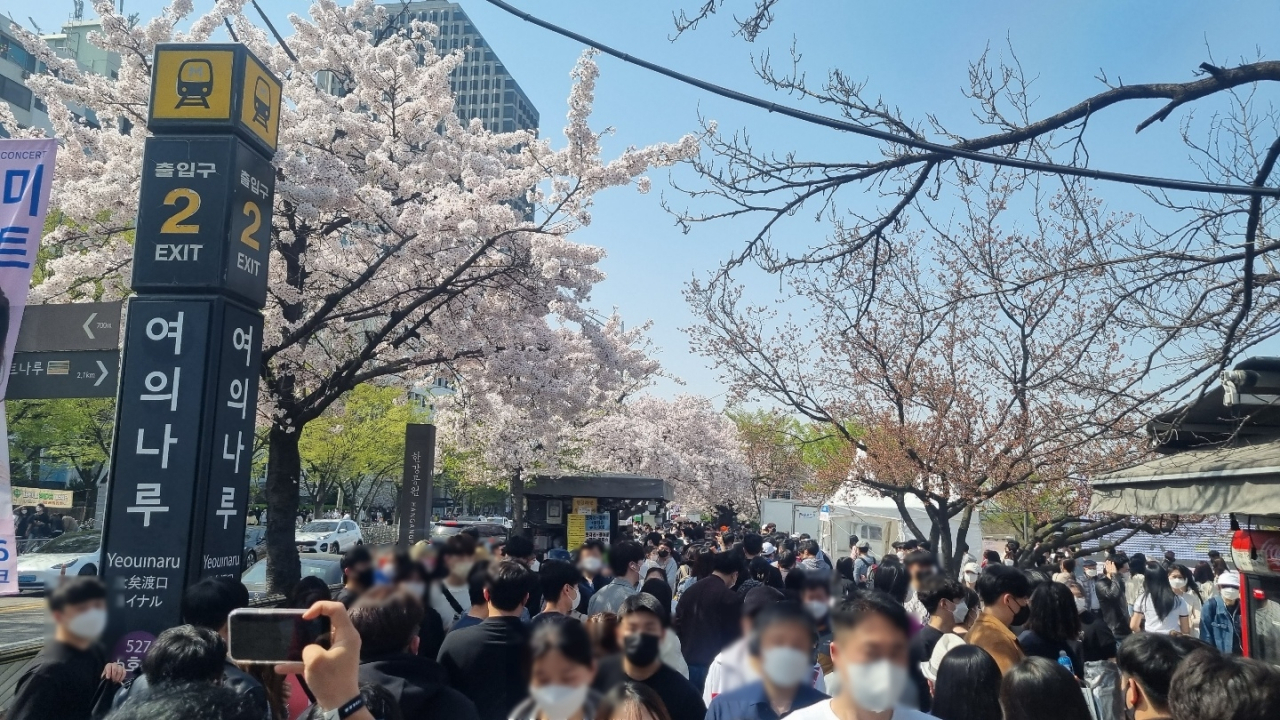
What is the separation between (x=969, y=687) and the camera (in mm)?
3527

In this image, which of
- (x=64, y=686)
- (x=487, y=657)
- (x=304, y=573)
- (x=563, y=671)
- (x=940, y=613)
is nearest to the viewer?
(x=563, y=671)

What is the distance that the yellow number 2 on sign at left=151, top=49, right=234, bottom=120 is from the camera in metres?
6.09

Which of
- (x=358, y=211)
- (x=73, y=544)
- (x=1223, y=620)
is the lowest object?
(x=73, y=544)

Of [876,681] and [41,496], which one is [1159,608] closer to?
[876,681]

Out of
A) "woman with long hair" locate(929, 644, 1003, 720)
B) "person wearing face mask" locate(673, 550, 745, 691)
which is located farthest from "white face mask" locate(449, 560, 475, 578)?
"person wearing face mask" locate(673, 550, 745, 691)

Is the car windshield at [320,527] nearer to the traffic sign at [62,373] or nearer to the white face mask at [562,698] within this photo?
the traffic sign at [62,373]

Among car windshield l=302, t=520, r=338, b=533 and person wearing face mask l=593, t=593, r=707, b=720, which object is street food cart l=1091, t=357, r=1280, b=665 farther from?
car windshield l=302, t=520, r=338, b=533

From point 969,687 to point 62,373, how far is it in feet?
18.3

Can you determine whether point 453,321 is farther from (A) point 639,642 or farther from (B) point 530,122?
(B) point 530,122

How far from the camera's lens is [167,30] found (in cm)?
1265

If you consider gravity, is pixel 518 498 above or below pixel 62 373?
below

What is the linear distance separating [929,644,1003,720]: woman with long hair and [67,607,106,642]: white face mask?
119 inches

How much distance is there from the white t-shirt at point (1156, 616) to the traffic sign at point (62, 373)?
891 centimetres

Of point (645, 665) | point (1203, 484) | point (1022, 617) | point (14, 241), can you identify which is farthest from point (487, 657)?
point (14, 241)
